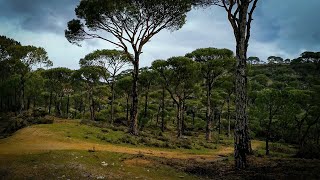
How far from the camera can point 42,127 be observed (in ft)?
94.3

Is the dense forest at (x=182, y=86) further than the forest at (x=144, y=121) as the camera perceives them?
Yes

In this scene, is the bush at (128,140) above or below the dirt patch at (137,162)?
below

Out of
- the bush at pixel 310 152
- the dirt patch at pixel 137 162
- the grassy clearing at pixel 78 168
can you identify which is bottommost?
the bush at pixel 310 152

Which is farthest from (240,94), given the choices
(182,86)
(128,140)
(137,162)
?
(182,86)

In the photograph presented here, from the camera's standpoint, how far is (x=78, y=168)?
12844 mm

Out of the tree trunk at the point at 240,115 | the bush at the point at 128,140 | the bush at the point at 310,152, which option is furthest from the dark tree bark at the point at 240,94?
the bush at the point at 128,140

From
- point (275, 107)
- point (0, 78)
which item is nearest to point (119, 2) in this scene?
point (275, 107)

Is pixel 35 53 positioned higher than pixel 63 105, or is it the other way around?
pixel 35 53

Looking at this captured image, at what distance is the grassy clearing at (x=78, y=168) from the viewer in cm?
1166

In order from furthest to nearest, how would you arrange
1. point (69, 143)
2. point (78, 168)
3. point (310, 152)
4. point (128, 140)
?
point (128, 140)
point (310, 152)
point (69, 143)
point (78, 168)

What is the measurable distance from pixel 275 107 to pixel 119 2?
21.2m

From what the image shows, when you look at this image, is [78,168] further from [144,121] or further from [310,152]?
[144,121]

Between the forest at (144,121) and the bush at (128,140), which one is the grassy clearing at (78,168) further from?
the bush at (128,140)

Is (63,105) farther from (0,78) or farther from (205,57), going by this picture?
(205,57)
